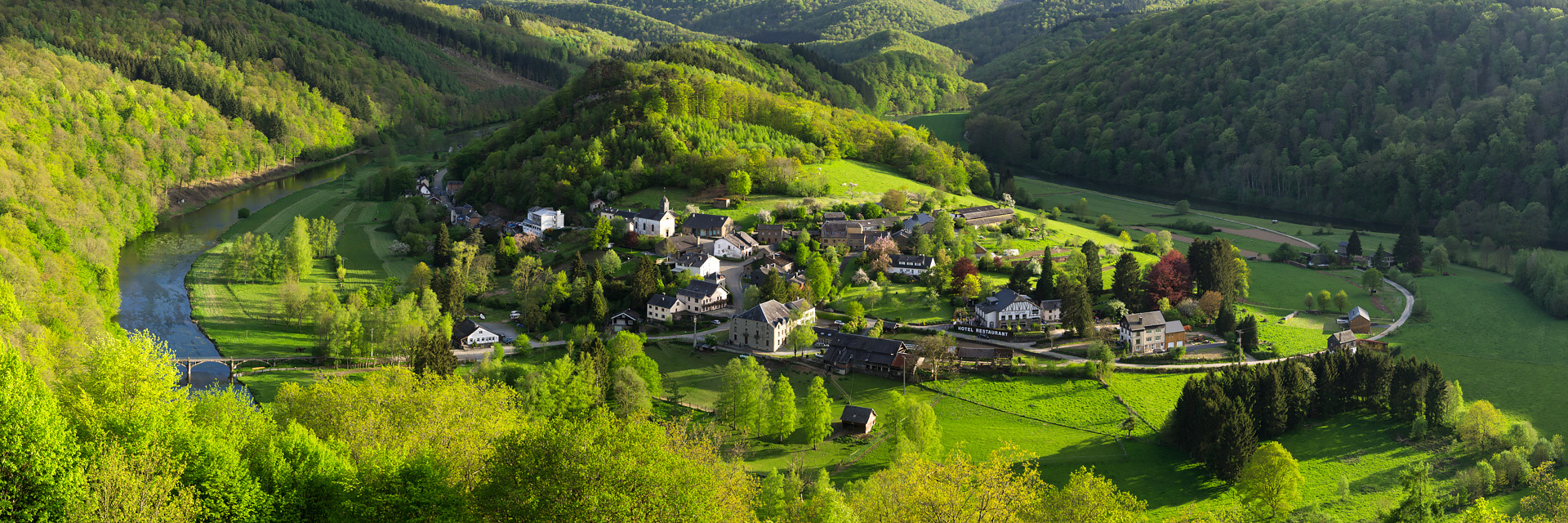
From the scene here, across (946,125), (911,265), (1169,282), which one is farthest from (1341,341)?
(946,125)

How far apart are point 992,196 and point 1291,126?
46.3m

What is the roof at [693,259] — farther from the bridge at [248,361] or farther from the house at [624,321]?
the bridge at [248,361]

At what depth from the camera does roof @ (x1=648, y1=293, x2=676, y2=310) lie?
218 feet

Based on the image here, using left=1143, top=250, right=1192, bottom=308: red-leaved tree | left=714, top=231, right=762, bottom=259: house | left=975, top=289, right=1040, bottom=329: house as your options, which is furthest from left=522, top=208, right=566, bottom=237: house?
left=1143, top=250, right=1192, bottom=308: red-leaved tree

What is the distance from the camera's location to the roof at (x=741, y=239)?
78750mm

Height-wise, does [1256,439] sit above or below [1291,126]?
below

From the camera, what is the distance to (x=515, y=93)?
7416 inches

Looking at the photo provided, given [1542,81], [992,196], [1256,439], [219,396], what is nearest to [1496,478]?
[1256,439]

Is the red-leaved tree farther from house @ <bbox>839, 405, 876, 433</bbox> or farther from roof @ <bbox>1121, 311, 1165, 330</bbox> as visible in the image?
house @ <bbox>839, 405, 876, 433</bbox>

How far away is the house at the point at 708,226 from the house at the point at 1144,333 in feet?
105

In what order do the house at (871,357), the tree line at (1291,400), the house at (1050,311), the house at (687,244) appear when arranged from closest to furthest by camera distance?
the tree line at (1291,400) < the house at (871,357) < the house at (1050,311) < the house at (687,244)

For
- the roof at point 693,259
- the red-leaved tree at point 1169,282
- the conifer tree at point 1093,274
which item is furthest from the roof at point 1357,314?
the roof at point 693,259

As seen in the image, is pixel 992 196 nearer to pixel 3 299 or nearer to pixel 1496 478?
pixel 1496 478

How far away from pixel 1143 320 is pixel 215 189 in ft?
304
